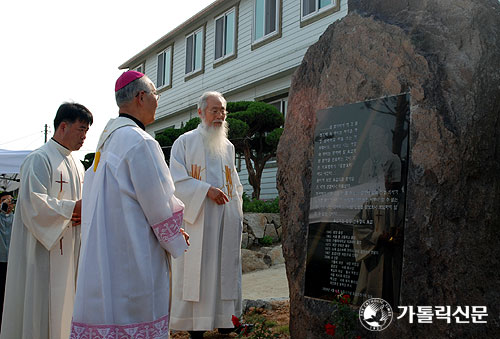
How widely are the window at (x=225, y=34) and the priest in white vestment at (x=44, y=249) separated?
1143 centimetres

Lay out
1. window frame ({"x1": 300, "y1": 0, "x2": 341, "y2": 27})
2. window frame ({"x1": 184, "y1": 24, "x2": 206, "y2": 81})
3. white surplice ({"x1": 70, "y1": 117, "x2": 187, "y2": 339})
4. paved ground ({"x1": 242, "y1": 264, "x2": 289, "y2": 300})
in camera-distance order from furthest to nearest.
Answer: window frame ({"x1": 184, "y1": 24, "x2": 206, "y2": 81}), window frame ({"x1": 300, "y1": 0, "x2": 341, "y2": 27}), paved ground ({"x1": 242, "y1": 264, "x2": 289, "y2": 300}), white surplice ({"x1": 70, "y1": 117, "x2": 187, "y2": 339})

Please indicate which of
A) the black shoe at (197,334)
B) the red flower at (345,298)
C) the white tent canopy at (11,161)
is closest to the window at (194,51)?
the white tent canopy at (11,161)

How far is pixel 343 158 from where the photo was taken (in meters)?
3.51

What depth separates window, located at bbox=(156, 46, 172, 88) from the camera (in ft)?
62.3

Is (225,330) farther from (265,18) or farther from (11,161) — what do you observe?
(265,18)

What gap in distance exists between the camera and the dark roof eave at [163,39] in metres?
15.7

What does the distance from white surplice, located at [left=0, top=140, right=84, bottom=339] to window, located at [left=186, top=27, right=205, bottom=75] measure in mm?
13163

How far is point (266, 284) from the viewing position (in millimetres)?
7051

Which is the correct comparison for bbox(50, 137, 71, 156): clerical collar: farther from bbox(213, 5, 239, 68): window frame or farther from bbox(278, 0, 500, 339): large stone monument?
bbox(213, 5, 239, 68): window frame

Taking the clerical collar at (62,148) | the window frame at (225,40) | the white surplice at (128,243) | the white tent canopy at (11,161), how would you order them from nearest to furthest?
the white surplice at (128,243), the clerical collar at (62,148), the white tent canopy at (11,161), the window frame at (225,40)

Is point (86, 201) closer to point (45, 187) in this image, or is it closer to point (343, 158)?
point (45, 187)

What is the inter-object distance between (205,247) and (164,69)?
15711mm

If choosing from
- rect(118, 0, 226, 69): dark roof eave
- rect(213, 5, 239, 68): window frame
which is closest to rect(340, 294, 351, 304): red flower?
rect(213, 5, 239, 68): window frame

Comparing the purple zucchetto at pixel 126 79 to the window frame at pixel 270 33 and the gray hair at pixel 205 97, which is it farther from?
the window frame at pixel 270 33
